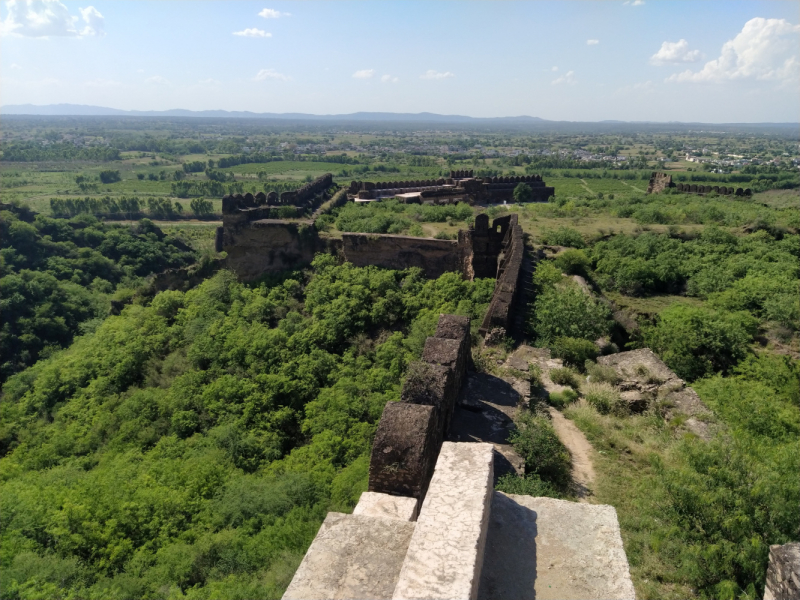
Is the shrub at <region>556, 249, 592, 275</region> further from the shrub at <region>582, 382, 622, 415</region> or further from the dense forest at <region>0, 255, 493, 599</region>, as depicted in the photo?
the shrub at <region>582, 382, 622, 415</region>

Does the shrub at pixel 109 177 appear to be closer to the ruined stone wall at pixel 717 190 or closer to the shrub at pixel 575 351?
the ruined stone wall at pixel 717 190

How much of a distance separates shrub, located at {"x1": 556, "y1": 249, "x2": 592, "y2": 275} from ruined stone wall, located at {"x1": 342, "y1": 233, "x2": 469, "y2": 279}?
3.54 meters

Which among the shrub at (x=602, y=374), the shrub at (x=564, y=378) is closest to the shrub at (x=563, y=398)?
the shrub at (x=564, y=378)

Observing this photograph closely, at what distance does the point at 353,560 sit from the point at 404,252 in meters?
14.6

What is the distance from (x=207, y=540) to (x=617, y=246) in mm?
18836

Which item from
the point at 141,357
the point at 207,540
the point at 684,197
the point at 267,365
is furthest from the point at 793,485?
the point at 684,197

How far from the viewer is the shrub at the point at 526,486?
6.54 m

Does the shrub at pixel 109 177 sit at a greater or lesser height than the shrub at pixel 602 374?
lesser

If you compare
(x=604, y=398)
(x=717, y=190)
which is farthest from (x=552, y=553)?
(x=717, y=190)

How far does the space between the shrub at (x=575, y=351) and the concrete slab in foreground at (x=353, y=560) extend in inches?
307

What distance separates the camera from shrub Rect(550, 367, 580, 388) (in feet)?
34.9

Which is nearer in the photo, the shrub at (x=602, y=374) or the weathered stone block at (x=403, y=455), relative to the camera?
the weathered stone block at (x=403, y=455)

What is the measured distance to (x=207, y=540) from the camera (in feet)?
24.4

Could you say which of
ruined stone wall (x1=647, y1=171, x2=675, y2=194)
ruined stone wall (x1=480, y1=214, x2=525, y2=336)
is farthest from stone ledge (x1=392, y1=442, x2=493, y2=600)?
ruined stone wall (x1=647, y1=171, x2=675, y2=194)
